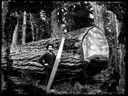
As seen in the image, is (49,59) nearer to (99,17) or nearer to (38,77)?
(38,77)

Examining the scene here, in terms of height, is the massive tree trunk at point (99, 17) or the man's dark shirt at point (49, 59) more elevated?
the massive tree trunk at point (99, 17)

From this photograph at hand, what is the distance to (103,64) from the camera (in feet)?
23.4

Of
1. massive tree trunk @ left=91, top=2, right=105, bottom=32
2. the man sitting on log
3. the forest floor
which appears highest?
massive tree trunk @ left=91, top=2, right=105, bottom=32

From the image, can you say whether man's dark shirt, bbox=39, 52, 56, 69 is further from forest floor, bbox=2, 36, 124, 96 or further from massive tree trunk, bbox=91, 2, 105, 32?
massive tree trunk, bbox=91, 2, 105, 32

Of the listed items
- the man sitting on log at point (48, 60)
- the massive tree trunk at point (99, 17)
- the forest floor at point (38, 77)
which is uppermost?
the massive tree trunk at point (99, 17)

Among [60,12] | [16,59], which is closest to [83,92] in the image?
[16,59]

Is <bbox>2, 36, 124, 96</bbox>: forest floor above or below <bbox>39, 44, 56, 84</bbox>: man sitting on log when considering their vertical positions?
below

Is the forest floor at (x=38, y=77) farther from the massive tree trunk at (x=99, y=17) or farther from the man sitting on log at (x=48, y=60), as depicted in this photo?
the massive tree trunk at (x=99, y=17)

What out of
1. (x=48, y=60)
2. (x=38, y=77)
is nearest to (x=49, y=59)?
(x=48, y=60)

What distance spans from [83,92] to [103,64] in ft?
5.47

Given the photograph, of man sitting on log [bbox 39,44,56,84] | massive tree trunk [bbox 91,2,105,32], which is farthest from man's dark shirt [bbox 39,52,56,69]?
massive tree trunk [bbox 91,2,105,32]

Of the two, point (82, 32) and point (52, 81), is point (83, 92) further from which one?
point (82, 32)

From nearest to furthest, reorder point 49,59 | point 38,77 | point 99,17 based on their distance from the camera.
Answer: point 49,59 → point 38,77 → point 99,17

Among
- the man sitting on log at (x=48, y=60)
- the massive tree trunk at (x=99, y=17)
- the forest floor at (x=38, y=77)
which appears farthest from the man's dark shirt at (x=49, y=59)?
the massive tree trunk at (x=99, y=17)
